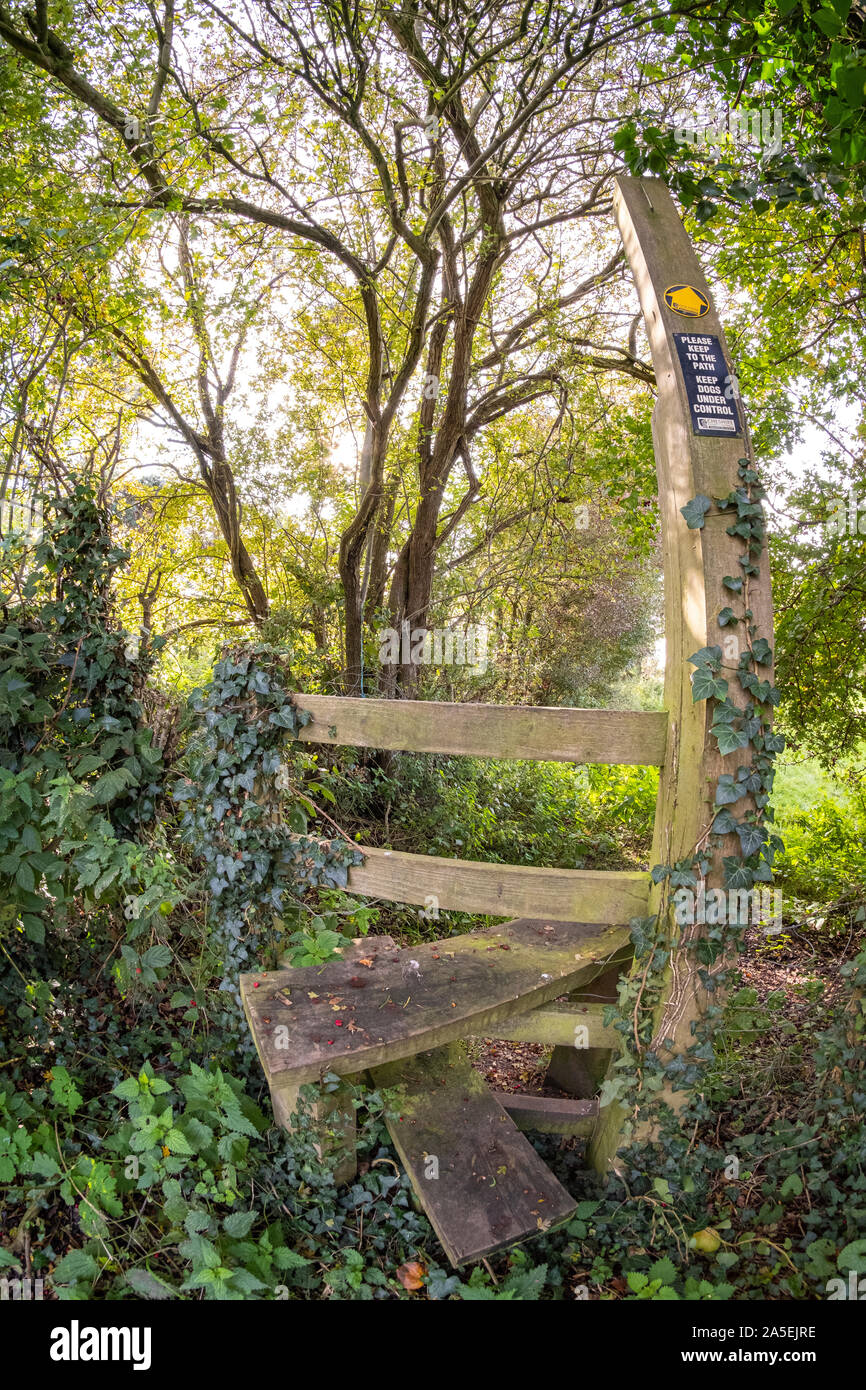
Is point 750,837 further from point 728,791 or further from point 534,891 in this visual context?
point 534,891

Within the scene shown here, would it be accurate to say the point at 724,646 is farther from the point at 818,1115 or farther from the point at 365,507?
the point at 365,507

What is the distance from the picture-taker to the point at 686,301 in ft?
7.97

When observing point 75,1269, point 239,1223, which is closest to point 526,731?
point 239,1223

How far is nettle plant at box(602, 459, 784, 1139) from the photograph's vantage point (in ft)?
7.11

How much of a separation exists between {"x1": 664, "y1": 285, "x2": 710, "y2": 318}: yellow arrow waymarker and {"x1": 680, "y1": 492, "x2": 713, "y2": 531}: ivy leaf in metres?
0.70

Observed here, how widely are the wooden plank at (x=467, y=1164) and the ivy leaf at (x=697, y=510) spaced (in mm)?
2123

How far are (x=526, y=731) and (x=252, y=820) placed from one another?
1.21 m

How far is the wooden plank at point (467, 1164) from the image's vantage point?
6.94ft

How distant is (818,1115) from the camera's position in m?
2.29

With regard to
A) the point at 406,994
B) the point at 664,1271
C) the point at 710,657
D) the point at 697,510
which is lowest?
the point at 664,1271

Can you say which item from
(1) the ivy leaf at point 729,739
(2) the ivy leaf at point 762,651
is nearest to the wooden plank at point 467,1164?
(1) the ivy leaf at point 729,739

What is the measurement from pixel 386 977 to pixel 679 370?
2.36m

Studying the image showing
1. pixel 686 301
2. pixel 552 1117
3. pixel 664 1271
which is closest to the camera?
pixel 664 1271
